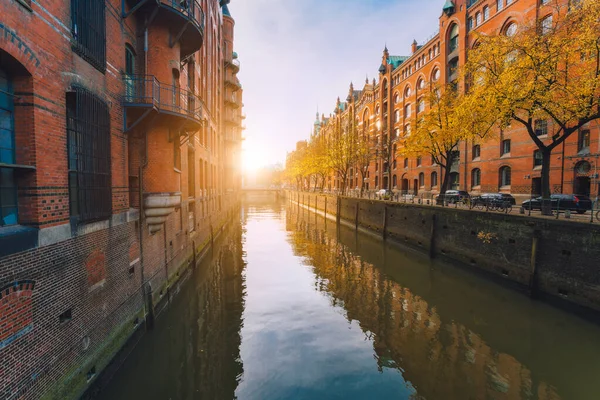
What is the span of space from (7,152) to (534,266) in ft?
56.3

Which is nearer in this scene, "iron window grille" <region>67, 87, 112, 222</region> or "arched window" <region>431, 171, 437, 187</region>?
"iron window grille" <region>67, 87, 112, 222</region>

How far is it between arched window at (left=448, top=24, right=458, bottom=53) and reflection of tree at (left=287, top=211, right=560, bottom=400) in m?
32.4

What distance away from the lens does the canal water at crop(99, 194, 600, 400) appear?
7.34 metres

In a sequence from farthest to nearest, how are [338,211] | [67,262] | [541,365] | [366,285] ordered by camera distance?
[338,211]
[366,285]
[541,365]
[67,262]

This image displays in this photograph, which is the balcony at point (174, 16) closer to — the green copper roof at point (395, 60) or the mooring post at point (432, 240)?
the mooring post at point (432, 240)

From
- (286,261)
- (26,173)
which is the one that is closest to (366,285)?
(286,261)

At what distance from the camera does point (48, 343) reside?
531 cm

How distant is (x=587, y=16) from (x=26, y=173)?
1992cm

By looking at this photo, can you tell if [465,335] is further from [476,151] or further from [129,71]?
[476,151]

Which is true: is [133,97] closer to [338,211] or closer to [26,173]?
[26,173]

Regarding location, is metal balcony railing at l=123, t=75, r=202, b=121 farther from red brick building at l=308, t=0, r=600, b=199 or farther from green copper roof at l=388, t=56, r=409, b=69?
green copper roof at l=388, t=56, r=409, b=69

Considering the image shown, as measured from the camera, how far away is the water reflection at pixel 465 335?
748cm

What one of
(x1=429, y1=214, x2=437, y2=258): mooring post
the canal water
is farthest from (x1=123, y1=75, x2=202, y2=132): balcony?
(x1=429, y1=214, x2=437, y2=258): mooring post

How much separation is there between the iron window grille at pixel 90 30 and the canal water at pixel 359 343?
312 inches
